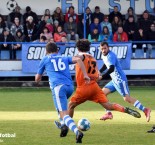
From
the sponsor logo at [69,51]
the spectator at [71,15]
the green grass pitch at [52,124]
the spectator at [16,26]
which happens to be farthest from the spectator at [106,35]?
the green grass pitch at [52,124]

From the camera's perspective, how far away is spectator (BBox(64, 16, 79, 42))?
30.3 m

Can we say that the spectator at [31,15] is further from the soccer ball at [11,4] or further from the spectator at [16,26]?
the soccer ball at [11,4]

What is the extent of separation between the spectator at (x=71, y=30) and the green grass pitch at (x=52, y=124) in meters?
4.53

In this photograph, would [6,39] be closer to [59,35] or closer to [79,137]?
[59,35]

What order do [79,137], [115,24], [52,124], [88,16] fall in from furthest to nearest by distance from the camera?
[88,16], [115,24], [52,124], [79,137]

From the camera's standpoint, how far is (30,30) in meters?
30.4

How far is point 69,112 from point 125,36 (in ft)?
51.0

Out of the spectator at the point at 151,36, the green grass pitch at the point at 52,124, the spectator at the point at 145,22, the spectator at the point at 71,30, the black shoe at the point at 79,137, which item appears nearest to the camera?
the black shoe at the point at 79,137

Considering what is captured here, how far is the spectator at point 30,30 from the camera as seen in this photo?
30205mm

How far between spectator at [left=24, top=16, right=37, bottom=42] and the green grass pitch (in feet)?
14.3

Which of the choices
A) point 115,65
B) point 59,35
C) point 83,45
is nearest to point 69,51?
point 59,35

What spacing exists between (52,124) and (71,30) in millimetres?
13304

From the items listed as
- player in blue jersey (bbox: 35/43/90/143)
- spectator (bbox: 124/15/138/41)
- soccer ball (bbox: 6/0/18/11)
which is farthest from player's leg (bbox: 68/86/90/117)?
soccer ball (bbox: 6/0/18/11)

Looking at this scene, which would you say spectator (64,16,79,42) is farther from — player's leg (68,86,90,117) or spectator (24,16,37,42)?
player's leg (68,86,90,117)
